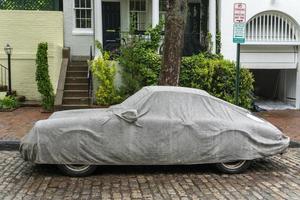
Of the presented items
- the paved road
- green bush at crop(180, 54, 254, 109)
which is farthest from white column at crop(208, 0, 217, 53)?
the paved road

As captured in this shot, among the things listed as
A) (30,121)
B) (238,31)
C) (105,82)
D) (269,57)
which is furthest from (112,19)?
(238,31)

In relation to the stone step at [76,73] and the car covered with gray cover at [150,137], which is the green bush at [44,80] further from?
the car covered with gray cover at [150,137]

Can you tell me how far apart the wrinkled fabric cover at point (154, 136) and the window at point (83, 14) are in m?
11.1

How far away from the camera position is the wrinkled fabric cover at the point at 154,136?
7.93 meters

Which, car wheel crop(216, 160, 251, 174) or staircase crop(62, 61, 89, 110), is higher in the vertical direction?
staircase crop(62, 61, 89, 110)

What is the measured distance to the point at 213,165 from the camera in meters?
8.62

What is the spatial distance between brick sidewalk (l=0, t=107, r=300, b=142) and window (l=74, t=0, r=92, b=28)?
4.48 meters

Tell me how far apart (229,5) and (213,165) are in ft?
33.4

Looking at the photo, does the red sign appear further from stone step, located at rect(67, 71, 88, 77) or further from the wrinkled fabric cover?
stone step, located at rect(67, 71, 88, 77)

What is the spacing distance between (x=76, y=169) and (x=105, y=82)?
299 inches

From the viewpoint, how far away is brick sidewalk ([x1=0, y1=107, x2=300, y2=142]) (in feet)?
38.8

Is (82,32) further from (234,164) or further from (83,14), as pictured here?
(234,164)

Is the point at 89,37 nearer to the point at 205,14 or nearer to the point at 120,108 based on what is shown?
the point at 205,14

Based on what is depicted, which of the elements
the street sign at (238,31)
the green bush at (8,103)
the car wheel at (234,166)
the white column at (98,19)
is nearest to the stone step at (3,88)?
the green bush at (8,103)
